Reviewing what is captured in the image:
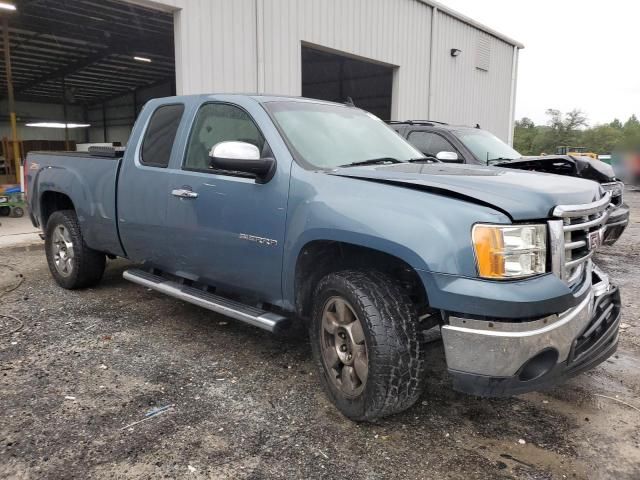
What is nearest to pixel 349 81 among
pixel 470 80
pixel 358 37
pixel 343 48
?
pixel 470 80

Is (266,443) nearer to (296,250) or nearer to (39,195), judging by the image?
(296,250)

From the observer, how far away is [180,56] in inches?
312

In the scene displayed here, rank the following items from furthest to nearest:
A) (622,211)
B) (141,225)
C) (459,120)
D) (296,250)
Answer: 1. (459,120)
2. (622,211)
3. (141,225)
4. (296,250)

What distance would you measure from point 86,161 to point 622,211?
20.4 feet

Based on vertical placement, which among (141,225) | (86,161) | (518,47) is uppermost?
(518,47)

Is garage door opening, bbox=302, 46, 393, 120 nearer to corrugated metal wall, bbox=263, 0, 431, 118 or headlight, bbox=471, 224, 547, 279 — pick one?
corrugated metal wall, bbox=263, 0, 431, 118

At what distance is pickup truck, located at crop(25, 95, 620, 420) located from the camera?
242 cm

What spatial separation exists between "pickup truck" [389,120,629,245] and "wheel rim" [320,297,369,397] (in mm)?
3531

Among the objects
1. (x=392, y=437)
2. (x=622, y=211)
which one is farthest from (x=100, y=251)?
(x=622, y=211)

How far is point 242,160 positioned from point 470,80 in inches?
583

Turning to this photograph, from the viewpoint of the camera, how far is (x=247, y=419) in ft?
9.81

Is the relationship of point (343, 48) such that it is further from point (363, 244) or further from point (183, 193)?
point (363, 244)

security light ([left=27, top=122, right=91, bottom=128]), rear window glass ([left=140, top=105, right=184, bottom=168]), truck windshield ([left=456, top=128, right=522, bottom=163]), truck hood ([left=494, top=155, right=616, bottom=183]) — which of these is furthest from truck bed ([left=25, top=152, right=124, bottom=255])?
security light ([left=27, top=122, right=91, bottom=128])

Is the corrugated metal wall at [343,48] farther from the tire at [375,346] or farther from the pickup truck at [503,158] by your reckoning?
the tire at [375,346]
